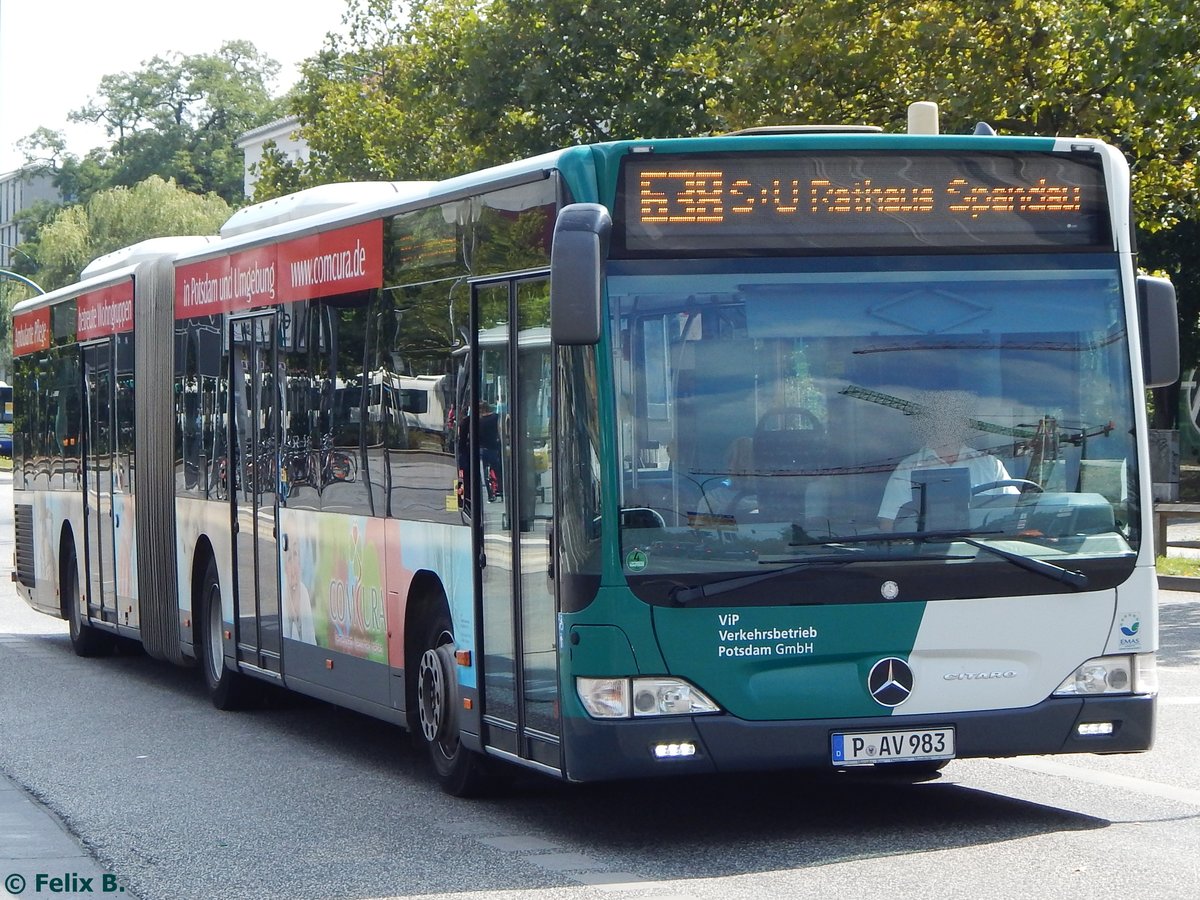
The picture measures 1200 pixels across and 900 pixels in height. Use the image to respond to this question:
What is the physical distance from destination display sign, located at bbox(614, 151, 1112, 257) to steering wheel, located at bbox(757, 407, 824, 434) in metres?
0.64

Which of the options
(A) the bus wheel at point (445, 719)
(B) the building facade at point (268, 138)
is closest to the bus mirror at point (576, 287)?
(A) the bus wheel at point (445, 719)

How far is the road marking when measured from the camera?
8.91m

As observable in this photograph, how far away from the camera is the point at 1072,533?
7.94 meters

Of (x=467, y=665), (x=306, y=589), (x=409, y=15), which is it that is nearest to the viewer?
(x=467, y=665)

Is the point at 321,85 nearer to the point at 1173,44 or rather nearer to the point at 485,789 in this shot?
the point at 1173,44

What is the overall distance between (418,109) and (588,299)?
114 ft

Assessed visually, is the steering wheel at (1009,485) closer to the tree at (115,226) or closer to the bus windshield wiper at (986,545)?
the bus windshield wiper at (986,545)

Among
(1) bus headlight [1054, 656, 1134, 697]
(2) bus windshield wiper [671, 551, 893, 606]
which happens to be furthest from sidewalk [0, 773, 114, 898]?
(1) bus headlight [1054, 656, 1134, 697]

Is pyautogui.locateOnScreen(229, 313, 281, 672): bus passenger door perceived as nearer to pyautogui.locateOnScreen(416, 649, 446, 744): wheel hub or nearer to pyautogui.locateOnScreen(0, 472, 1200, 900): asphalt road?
pyautogui.locateOnScreen(0, 472, 1200, 900): asphalt road

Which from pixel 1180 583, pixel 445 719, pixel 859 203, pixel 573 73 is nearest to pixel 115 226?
pixel 573 73

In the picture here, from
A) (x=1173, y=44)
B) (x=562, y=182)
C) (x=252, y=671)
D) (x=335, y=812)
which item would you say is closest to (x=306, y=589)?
(x=252, y=671)

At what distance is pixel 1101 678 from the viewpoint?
7973 millimetres

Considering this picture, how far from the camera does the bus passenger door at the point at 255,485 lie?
12008mm

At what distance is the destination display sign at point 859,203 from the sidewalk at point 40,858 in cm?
318
